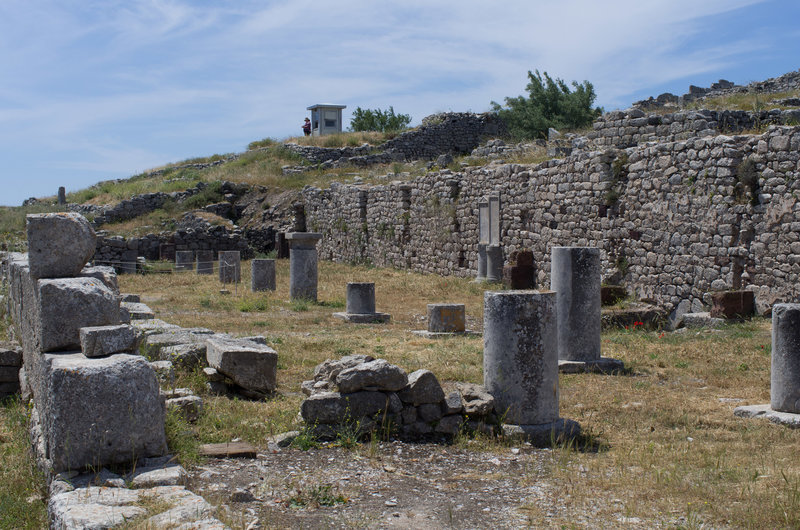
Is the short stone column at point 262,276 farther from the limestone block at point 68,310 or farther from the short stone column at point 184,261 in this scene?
the limestone block at point 68,310

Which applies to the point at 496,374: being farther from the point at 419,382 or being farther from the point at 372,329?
the point at 372,329

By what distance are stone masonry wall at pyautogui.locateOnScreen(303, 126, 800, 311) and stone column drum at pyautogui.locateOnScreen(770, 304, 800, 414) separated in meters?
4.73

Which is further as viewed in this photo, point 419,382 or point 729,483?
point 419,382

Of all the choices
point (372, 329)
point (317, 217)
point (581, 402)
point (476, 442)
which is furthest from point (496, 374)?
point (317, 217)

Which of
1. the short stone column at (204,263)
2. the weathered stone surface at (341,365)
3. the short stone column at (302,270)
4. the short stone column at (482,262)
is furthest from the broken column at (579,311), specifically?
the short stone column at (204,263)

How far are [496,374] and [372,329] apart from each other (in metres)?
6.63

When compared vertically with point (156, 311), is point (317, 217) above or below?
above

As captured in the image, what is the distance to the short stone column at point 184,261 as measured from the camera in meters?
27.1

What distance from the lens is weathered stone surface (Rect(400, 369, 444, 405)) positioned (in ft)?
21.6

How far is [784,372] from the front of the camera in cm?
725

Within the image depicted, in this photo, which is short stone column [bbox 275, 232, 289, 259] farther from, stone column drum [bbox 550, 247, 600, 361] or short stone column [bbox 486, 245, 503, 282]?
stone column drum [bbox 550, 247, 600, 361]

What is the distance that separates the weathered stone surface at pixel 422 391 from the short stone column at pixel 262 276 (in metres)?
13.4

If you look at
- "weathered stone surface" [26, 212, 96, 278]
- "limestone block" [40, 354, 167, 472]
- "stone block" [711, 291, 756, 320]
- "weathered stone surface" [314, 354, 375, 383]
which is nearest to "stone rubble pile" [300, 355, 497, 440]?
"weathered stone surface" [314, 354, 375, 383]

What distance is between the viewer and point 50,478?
4.97m
